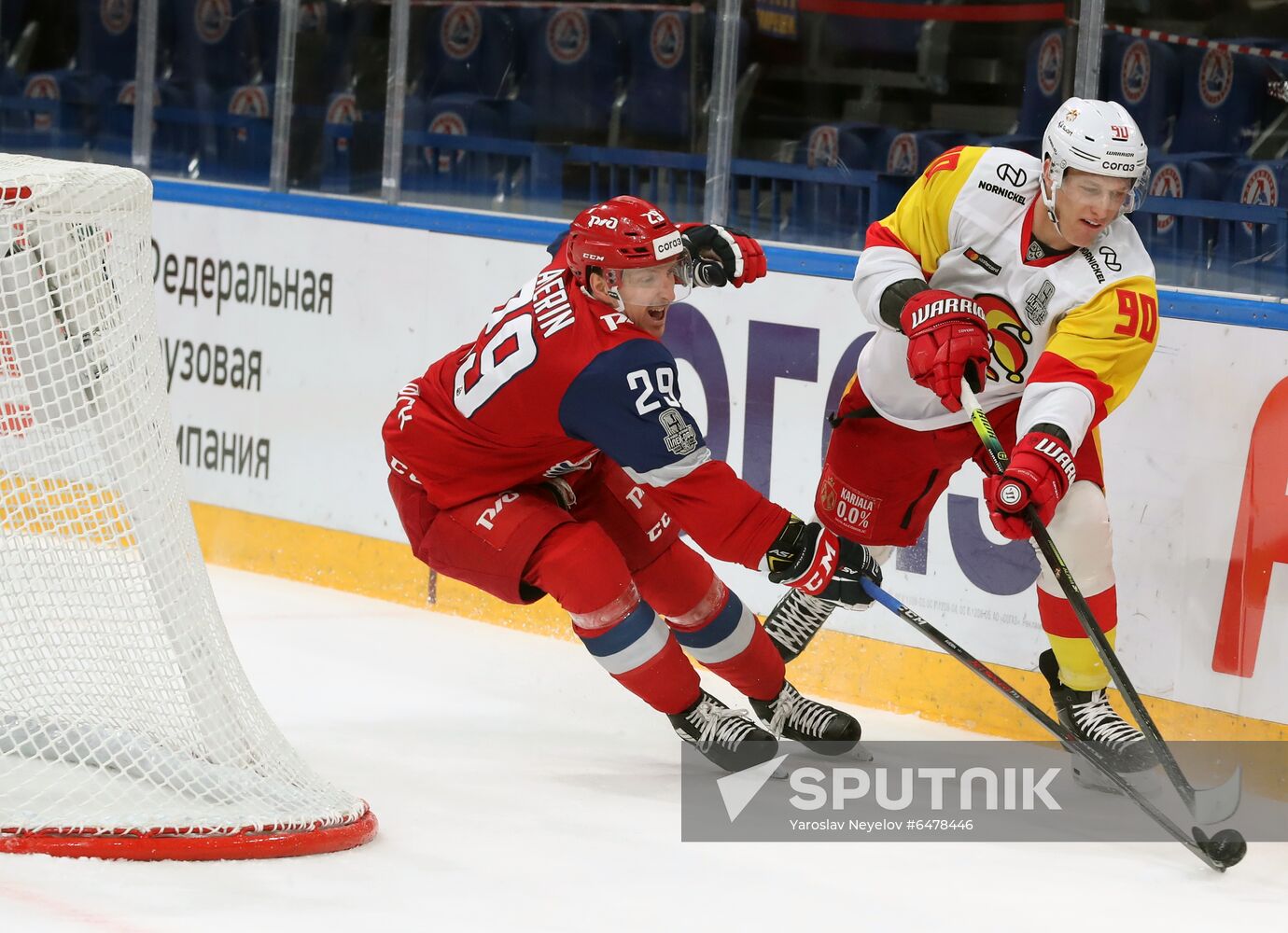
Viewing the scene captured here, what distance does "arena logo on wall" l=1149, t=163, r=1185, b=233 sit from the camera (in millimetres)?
3863

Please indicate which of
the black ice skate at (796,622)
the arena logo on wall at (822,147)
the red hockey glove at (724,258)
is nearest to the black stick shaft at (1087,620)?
the red hockey glove at (724,258)

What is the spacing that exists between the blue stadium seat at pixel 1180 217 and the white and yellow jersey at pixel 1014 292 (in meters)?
0.46

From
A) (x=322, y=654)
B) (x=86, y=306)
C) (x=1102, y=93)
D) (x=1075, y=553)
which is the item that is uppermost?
(x=1102, y=93)

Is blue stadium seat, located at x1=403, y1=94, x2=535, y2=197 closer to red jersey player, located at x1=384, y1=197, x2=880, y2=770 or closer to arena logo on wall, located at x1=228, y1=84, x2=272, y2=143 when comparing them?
arena logo on wall, located at x1=228, y1=84, x2=272, y2=143

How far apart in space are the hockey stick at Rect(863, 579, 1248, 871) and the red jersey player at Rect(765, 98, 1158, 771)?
14cm

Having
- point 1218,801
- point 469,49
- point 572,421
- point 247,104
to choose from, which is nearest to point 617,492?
point 572,421

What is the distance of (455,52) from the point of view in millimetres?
5141

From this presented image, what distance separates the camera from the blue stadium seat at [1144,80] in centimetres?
390

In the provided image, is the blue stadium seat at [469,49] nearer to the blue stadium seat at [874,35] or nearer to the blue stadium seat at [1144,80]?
the blue stadium seat at [874,35]

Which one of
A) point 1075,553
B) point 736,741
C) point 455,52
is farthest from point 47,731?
point 455,52

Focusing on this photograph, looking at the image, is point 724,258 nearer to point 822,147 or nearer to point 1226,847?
point 822,147

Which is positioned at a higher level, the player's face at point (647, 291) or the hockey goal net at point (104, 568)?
the player's face at point (647, 291)

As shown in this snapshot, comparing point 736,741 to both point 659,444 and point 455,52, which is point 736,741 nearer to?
point 659,444

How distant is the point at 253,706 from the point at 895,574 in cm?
157
